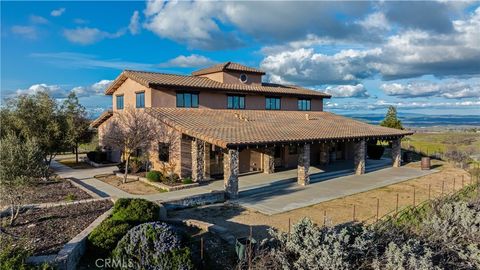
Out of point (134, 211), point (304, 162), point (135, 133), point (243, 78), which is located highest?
point (243, 78)

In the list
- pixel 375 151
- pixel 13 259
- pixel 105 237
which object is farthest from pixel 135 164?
pixel 375 151

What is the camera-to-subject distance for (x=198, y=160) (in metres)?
19.7

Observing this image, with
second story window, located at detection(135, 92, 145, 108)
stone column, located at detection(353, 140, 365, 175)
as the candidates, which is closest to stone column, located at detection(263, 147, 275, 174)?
stone column, located at detection(353, 140, 365, 175)

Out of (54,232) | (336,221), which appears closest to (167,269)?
(54,232)

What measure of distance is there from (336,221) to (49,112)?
19.1m

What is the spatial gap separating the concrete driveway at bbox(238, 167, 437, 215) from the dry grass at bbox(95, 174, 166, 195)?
15.9ft

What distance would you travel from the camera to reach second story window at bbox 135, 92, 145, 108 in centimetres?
2308

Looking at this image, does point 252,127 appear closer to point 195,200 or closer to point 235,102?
point 235,102

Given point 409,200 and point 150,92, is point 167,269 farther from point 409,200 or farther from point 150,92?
point 150,92

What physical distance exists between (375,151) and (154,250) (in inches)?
1096

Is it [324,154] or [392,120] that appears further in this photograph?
[392,120]

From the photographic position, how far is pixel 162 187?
59.6 ft

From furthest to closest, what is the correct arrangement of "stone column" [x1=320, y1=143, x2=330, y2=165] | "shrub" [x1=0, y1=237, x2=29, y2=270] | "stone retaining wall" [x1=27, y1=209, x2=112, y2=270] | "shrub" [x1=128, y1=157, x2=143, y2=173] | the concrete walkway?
"stone column" [x1=320, y1=143, x2=330, y2=165], "shrub" [x1=128, y1=157, x2=143, y2=173], the concrete walkway, "stone retaining wall" [x1=27, y1=209, x2=112, y2=270], "shrub" [x1=0, y1=237, x2=29, y2=270]

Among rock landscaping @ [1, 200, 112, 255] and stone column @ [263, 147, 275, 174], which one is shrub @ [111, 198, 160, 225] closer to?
rock landscaping @ [1, 200, 112, 255]
